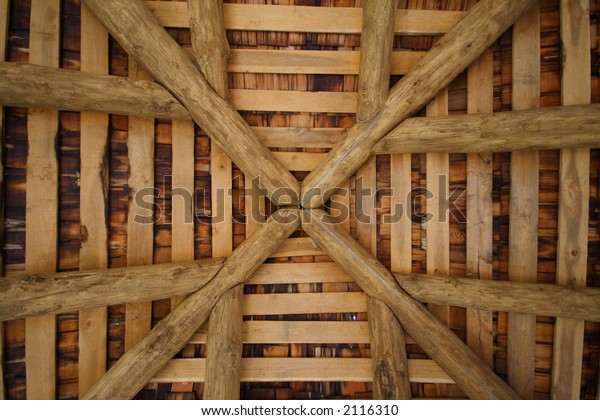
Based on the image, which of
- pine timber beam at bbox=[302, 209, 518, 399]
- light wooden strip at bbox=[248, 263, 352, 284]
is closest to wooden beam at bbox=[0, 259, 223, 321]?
light wooden strip at bbox=[248, 263, 352, 284]

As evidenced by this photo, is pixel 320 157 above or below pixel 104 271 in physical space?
above

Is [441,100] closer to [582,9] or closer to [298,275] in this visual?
[582,9]

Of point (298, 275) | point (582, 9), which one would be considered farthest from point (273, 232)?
point (582, 9)

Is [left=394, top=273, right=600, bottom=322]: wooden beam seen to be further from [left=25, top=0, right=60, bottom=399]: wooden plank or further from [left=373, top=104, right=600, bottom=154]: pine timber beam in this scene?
[left=25, top=0, right=60, bottom=399]: wooden plank

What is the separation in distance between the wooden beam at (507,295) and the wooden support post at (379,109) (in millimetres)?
315

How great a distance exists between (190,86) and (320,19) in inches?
45.7

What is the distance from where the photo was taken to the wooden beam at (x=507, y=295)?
81.0 inches

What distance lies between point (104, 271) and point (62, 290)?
0.85 feet

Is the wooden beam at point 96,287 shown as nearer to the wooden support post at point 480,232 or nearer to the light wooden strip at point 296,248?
the light wooden strip at point 296,248

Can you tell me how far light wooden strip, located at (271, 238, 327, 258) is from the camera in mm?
2461

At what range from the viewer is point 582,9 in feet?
7.15

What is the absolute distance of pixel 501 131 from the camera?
6.60 ft

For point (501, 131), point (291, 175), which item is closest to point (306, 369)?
point (291, 175)

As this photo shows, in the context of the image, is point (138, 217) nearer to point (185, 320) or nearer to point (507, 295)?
point (185, 320)
